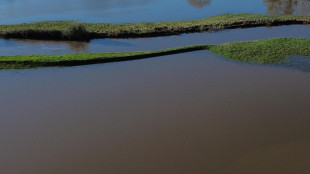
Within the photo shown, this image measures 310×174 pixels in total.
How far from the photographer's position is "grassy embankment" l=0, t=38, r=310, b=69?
15352 mm

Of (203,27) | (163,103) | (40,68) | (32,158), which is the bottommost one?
(32,158)

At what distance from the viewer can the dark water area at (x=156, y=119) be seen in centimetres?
924

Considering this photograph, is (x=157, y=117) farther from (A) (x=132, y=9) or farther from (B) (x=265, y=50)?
(A) (x=132, y=9)

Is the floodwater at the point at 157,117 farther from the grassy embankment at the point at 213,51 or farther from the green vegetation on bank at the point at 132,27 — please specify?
the green vegetation on bank at the point at 132,27

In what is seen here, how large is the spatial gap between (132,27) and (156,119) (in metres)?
9.76

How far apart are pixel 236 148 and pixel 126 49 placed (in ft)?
30.8

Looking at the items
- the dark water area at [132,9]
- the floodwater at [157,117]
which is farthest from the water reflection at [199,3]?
the floodwater at [157,117]

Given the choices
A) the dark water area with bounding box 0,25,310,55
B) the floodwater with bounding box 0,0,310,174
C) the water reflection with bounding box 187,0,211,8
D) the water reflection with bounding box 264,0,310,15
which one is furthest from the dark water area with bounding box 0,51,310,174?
the water reflection with bounding box 187,0,211,8

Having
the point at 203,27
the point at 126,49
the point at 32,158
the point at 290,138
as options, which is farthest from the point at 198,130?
the point at 203,27

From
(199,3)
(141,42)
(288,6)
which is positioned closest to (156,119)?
(141,42)

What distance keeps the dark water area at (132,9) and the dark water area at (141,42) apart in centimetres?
348

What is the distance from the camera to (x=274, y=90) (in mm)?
12508

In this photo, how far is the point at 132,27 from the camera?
64.7 ft

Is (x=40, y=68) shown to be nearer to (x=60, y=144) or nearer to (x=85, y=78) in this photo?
(x=85, y=78)
